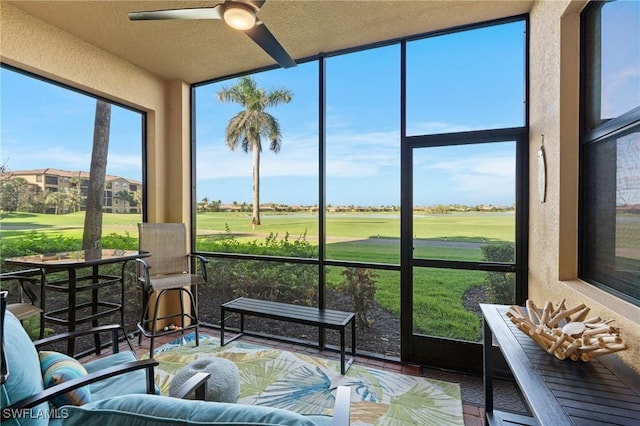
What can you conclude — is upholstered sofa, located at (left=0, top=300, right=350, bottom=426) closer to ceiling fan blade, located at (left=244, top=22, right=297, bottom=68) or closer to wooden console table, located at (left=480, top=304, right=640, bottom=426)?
wooden console table, located at (left=480, top=304, right=640, bottom=426)

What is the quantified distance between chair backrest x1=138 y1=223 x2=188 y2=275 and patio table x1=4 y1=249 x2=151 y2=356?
0.26 meters

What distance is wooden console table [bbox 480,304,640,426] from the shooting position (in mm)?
913

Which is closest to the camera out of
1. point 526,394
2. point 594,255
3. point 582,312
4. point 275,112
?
point 526,394

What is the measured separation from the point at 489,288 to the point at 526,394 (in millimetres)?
1837

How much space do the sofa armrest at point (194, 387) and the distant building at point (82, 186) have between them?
8.69ft

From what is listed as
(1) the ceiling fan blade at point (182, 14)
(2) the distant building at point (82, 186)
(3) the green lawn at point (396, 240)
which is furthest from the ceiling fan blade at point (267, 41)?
(2) the distant building at point (82, 186)

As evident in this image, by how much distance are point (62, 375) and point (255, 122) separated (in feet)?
9.45

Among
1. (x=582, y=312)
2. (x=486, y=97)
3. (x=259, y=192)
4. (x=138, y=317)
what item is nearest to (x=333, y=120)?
(x=259, y=192)

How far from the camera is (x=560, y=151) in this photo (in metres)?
1.92

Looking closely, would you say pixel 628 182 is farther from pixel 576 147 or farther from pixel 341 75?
pixel 341 75

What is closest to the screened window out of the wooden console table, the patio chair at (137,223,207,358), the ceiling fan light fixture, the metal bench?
the wooden console table

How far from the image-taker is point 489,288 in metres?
2.67

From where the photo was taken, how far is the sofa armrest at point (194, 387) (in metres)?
1.21

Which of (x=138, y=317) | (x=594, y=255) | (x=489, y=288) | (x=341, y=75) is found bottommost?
(x=138, y=317)
